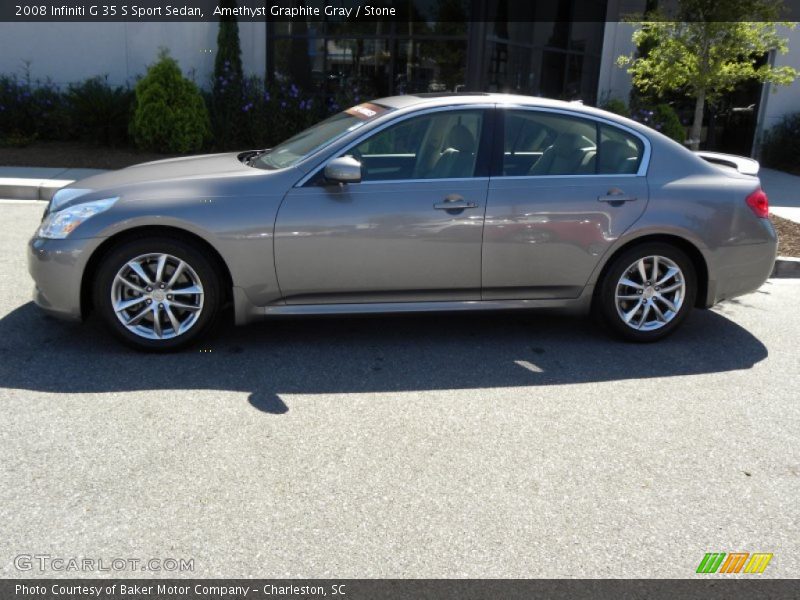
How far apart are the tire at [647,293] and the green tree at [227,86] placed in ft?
31.2

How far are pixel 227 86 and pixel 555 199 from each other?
9.95 metres

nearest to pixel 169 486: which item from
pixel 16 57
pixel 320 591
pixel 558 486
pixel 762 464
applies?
pixel 320 591

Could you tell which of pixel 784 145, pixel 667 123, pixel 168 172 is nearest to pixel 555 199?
pixel 168 172

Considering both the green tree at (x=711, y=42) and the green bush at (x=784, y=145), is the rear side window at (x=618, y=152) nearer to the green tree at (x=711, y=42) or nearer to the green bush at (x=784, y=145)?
the green tree at (x=711, y=42)

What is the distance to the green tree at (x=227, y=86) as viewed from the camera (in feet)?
43.7

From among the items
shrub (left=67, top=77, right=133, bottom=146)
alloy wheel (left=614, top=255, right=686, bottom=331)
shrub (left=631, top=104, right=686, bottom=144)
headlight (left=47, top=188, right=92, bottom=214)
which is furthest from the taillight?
shrub (left=67, top=77, right=133, bottom=146)

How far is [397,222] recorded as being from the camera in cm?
479

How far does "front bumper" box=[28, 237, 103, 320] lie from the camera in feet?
15.1

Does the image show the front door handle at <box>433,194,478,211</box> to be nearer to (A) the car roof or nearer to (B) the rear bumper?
(A) the car roof

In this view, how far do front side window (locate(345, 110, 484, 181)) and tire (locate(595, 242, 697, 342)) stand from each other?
3.97ft

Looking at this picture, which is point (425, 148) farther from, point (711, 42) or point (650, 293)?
point (711, 42)

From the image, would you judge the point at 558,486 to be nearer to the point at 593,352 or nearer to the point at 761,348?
the point at 593,352

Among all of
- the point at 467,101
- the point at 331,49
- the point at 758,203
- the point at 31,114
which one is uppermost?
the point at 331,49

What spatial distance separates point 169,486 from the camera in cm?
331
